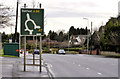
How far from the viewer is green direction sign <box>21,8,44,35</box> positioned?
21.2m

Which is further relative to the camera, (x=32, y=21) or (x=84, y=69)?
(x=84, y=69)

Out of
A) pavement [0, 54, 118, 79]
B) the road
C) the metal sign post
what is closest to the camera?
pavement [0, 54, 118, 79]

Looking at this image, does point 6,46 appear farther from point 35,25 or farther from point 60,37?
point 60,37

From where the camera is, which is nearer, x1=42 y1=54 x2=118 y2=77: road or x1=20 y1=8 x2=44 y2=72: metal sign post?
x1=42 y1=54 x2=118 y2=77: road

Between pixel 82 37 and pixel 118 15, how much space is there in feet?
311

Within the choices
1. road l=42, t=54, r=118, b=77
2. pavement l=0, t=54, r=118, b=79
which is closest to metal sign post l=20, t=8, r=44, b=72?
pavement l=0, t=54, r=118, b=79

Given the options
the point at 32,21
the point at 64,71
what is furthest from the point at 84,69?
the point at 32,21

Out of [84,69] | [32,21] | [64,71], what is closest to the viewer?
[32,21]

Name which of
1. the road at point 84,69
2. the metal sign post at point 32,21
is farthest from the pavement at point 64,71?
the metal sign post at point 32,21

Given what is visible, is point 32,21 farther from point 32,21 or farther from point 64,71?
point 64,71

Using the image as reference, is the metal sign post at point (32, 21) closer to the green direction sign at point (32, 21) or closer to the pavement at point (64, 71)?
the green direction sign at point (32, 21)

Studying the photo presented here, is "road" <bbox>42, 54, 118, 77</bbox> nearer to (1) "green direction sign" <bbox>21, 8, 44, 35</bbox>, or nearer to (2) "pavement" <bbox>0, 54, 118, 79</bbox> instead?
(2) "pavement" <bbox>0, 54, 118, 79</bbox>

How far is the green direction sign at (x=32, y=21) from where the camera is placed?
21.2 metres

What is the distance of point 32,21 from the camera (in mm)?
21281
